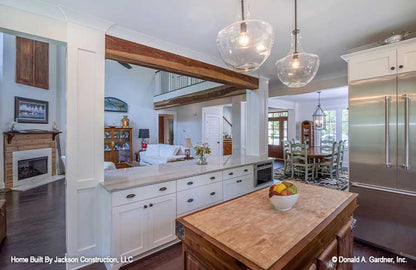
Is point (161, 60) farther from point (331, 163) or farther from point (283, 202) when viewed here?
point (331, 163)

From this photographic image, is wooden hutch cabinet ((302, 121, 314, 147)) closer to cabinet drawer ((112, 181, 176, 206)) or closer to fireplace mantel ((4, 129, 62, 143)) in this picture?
cabinet drawer ((112, 181, 176, 206))

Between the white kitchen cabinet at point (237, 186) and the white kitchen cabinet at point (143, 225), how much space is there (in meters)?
0.95

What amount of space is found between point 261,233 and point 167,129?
10.3 metres

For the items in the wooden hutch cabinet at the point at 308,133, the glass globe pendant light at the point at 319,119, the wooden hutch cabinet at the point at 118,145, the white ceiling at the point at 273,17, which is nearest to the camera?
the white ceiling at the point at 273,17

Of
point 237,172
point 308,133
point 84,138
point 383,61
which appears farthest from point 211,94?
point 308,133

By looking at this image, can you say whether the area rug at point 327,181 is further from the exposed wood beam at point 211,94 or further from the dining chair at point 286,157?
the exposed wood beam at point 211,94

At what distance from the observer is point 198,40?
2.62 metres

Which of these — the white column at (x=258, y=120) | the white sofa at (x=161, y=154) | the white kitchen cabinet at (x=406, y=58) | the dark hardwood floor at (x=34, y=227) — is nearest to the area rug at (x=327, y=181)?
the white column at (x=258, y=120)

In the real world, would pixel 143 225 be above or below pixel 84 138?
below

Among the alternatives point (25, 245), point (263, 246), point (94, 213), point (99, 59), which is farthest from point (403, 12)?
point (25, 245)

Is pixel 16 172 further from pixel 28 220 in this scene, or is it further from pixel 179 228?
pixel 179 228

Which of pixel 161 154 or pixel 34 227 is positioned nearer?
pixel 34 227

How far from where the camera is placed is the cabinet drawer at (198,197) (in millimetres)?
2439

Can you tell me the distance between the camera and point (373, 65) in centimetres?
233
